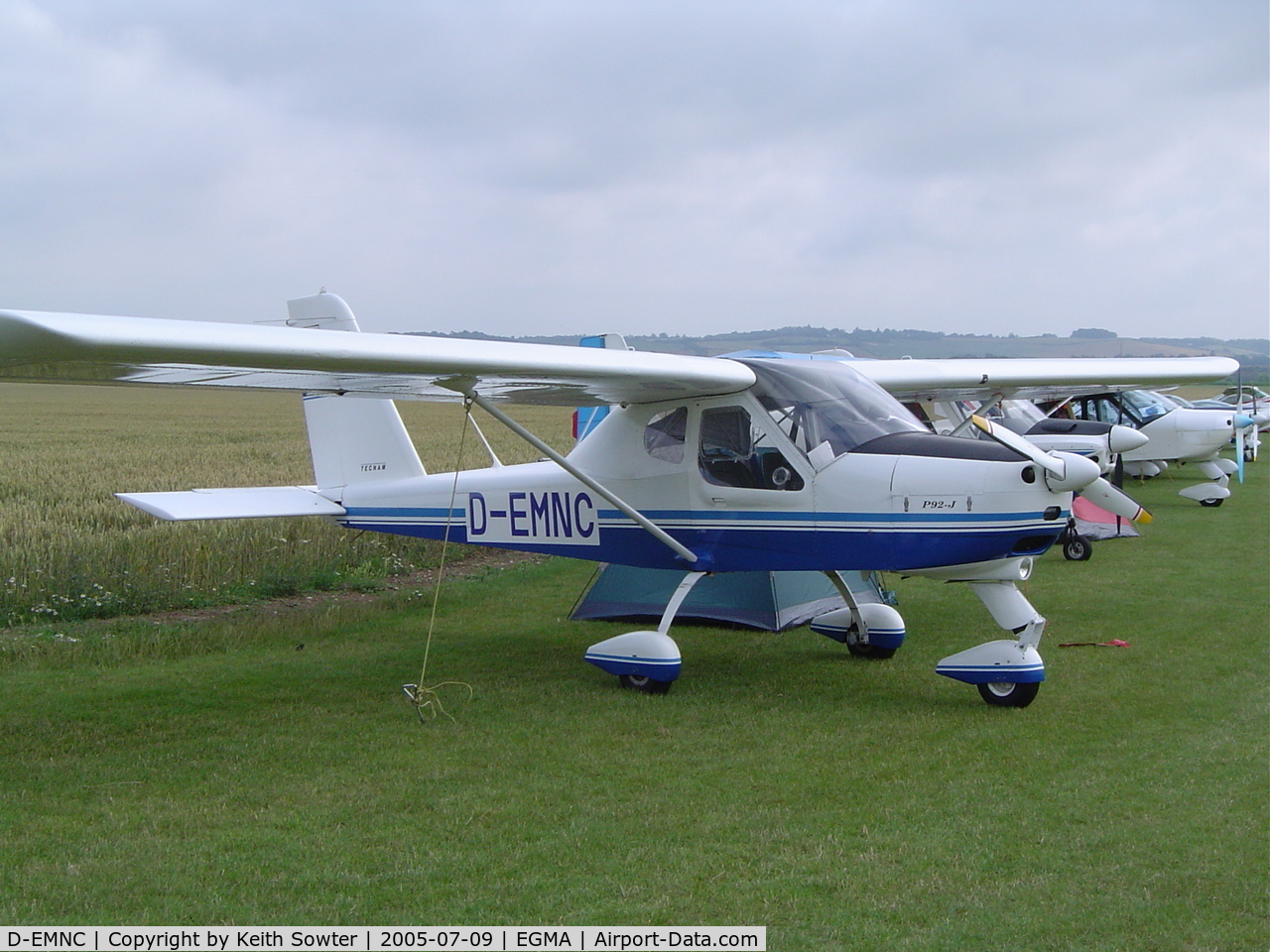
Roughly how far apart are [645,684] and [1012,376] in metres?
5.17

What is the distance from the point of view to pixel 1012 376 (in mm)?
10406

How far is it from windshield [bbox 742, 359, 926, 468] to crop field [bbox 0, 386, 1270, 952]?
5.86ft

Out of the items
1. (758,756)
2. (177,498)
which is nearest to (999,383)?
(758,756)

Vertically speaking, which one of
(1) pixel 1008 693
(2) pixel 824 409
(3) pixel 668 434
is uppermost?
(2) pixel 824 409

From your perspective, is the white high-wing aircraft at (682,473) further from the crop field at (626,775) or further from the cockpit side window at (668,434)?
the crop field at (626,775)

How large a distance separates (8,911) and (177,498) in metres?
5.35

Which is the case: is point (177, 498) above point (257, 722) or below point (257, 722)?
above

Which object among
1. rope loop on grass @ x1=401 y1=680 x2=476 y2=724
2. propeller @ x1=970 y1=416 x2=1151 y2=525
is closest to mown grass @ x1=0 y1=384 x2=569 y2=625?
rope loop on grass @ x1=401 y1=680 x2=476 y2=724

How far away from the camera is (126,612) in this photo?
10344 mm

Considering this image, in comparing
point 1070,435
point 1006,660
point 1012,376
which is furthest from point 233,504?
point 1070,435

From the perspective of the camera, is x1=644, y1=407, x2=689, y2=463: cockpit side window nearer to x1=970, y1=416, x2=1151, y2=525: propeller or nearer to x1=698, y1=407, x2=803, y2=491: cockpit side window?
x1=698, y1=407, x2=803, y2=491: cockpit side window

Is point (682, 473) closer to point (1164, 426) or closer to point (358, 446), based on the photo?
point (358, 446)

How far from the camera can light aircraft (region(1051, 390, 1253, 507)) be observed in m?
20.9

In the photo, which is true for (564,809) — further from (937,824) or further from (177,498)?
(177,498)
